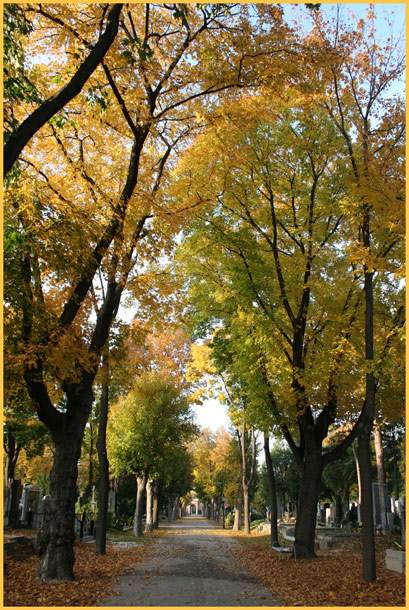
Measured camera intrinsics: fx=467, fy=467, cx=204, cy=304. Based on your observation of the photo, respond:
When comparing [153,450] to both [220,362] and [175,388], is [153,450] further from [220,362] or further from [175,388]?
[220,362]

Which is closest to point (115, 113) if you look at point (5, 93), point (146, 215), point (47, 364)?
point (146, 215)

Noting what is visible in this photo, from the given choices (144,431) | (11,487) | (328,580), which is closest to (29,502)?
(11,487)

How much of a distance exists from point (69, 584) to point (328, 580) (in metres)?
5.08

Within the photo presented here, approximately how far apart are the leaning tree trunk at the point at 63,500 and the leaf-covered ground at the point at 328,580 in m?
4.03

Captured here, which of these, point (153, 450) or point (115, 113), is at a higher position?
point (115, 113)

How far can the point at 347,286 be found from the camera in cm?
1333

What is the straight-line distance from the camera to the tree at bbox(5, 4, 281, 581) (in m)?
7.66

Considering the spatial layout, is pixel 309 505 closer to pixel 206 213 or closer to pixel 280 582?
pixel 280 582

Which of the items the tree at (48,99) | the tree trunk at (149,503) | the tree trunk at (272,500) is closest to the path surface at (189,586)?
the tree trunk at (272,500)

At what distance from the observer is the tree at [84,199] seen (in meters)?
7.66

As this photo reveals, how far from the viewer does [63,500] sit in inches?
357

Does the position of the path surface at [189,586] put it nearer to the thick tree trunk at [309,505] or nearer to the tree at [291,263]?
the thick tree trunk at [309,505]

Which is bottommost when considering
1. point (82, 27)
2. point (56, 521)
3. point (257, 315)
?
point (56, 521)

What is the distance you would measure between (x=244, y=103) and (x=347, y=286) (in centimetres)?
588
